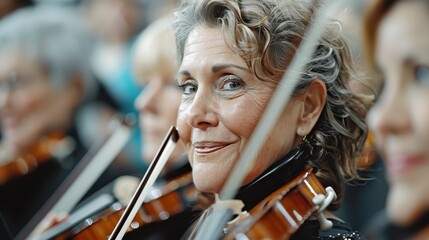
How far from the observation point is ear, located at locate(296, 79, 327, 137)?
73.4 inches

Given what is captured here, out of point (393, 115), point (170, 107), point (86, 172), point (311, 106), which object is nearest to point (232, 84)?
point (311, 106)

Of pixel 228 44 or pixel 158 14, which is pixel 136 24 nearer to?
pixel 158 14

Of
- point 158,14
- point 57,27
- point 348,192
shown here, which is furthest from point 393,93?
point 158,14

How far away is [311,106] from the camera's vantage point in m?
1.88

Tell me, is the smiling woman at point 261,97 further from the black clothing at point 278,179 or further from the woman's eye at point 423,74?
the woman's eye at point 423,74

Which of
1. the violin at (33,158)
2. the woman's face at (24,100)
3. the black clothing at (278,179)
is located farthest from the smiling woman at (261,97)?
the woman's face at (24,100)

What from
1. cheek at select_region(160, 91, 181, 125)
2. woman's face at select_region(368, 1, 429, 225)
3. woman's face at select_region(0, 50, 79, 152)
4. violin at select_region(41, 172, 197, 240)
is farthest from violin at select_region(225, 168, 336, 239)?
woman's face at select_region(0, 50, 79, 152)

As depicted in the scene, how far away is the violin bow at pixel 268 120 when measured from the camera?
5.65ft

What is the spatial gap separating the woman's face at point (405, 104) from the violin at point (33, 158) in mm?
2334

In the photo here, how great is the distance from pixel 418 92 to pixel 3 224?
149 centimetres

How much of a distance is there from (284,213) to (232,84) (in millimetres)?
349

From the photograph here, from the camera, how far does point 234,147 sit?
187cm

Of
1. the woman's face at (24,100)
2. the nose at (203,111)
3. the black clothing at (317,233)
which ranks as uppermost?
the woman's face at (24,100)

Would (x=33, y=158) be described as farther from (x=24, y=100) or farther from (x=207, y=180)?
(x=207, y=180)
